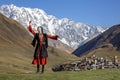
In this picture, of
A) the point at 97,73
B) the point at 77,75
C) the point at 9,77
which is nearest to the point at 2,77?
the point at 9,77

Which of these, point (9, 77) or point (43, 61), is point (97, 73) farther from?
point (9, 77)

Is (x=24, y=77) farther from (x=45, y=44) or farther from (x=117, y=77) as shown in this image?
(x=117, y=77)

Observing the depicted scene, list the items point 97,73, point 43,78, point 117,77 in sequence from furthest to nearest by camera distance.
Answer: point 97,73, point 117,77, point 43,78

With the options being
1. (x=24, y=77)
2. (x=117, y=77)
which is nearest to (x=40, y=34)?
(x=24, y=77)

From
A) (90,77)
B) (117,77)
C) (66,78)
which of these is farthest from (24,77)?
(117,77)

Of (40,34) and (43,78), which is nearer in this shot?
(43,78)

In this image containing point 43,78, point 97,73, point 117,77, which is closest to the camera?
point 43,78

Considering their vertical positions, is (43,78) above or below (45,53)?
below

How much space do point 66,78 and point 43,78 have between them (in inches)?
64.7

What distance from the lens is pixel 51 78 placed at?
2617 centimetres

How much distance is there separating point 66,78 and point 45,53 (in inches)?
112

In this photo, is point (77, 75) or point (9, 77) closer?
point (9, 77)

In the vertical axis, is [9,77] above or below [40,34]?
below

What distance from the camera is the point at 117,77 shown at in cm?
2770
